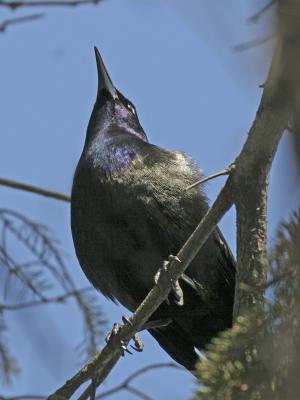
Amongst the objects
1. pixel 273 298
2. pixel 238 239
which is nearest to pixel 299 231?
pixel 273 298

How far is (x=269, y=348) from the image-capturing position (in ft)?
3.59

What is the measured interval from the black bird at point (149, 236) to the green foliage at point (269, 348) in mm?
1960

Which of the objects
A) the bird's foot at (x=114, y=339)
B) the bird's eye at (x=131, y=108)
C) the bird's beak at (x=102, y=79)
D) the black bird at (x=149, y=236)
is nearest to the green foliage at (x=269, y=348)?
the bird's foot at (x=114, y=339)

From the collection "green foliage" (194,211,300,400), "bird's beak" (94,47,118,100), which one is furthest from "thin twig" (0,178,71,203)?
"green foliage" (194,211,300,400)

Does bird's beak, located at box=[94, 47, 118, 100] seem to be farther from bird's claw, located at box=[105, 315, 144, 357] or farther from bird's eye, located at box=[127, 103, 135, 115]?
bird's claw, located at box=[105, 315, 144, 357]

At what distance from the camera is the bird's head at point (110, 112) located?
431 centimetres

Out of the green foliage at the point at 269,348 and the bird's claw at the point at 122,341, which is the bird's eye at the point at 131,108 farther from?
the green foliage at the point at 269,348

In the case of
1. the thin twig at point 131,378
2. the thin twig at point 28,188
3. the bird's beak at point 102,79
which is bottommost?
the thin twig at point 131,378

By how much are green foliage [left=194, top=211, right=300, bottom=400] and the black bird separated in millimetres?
1960

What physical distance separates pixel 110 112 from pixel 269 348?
3.49 m

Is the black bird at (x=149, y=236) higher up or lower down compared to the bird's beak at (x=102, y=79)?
lower down

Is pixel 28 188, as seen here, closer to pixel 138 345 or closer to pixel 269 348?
pixel 138 345

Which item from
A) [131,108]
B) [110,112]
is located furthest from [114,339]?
[131,108]

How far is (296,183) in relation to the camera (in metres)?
0.93
